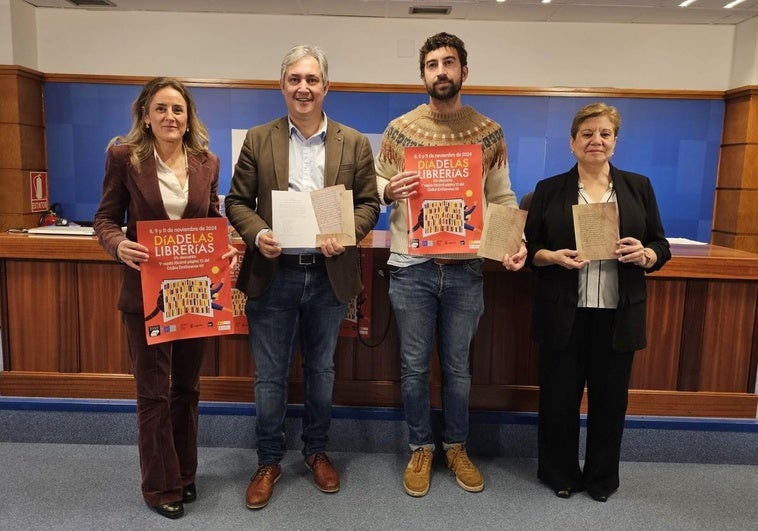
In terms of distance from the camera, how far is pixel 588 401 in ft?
7.18

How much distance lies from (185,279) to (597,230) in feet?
4.62

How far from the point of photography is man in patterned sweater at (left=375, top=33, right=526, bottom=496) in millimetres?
2014

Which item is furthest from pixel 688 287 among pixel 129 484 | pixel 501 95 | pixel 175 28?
pixel 175 28

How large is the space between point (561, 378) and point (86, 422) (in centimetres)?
208

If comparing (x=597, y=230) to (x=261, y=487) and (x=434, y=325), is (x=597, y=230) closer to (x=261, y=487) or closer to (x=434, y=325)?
(x=434, y=325)

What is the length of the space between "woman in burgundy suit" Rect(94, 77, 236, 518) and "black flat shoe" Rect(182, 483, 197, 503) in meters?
0.07

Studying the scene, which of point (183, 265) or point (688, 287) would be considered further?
point (688, 287)

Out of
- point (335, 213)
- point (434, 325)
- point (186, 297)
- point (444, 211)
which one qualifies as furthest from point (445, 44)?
point (186, 297)

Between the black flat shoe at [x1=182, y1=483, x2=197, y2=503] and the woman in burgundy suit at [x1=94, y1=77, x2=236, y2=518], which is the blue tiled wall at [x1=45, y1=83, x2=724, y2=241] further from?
the black flat shoe at [x1=182, y1=483, x2=197, y2=503]

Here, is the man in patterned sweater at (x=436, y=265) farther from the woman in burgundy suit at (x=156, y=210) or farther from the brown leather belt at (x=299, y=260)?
the woman in burgundy suit at (x=156, y=210)

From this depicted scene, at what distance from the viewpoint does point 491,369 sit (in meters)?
2.66

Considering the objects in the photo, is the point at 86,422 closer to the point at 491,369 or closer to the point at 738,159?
the point at 491,369

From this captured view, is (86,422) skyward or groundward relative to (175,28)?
groundward

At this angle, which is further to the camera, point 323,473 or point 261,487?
point 323,473
